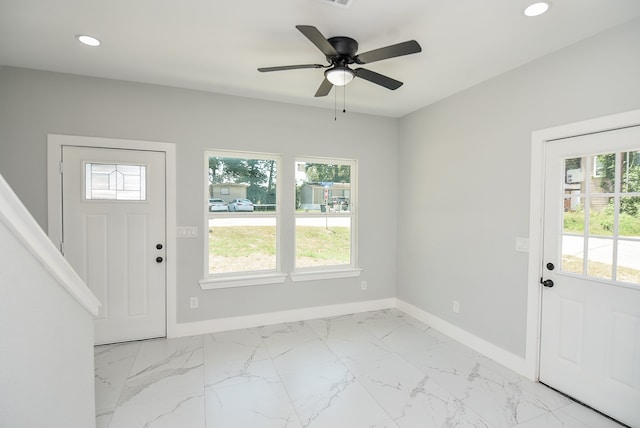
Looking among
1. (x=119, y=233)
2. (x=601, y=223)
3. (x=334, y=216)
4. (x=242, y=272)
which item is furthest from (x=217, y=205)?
(x=601, y=223)

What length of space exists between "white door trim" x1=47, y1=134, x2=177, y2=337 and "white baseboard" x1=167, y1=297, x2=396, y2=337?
0.52 feet

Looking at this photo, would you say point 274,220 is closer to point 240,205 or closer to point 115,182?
point 240,205

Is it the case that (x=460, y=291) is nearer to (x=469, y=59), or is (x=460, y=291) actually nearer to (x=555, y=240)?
(x=555, y=240)

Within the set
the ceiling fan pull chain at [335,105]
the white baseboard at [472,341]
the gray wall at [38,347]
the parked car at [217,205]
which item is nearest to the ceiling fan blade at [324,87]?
the ceiling fan pull chain at [335,105]

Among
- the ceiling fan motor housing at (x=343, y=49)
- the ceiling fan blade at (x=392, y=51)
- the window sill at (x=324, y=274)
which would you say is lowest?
the window sill at (x=324, y=274)

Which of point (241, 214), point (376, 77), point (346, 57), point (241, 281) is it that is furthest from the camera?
point (241, 214)

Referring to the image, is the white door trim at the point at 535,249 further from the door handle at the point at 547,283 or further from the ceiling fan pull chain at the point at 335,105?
the ceiling fan pull chain at the point at 335,105

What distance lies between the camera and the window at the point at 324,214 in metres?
3.98

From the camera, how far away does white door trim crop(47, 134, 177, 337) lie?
9.61 ft

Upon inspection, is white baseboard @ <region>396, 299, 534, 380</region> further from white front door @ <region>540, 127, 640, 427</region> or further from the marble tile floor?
white front door @ <region>540, 127, 640, 427</region>

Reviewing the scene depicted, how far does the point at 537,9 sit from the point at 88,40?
10.5 feet

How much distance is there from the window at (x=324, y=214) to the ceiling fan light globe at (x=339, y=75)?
5.52ft

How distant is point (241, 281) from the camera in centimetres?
359

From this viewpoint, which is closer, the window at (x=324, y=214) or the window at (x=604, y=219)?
the window at (x=604, y=219)
